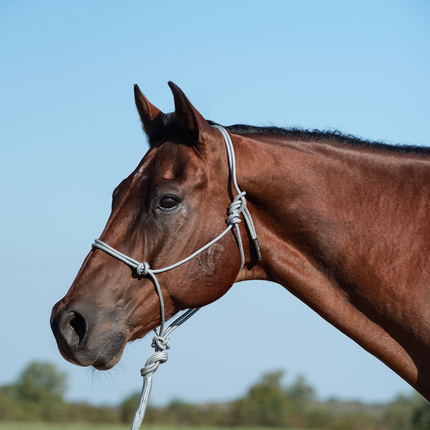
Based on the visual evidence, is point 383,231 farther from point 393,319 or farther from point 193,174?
point 193,174

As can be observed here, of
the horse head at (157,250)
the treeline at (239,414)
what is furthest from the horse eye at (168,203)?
the treeline at (239,414)

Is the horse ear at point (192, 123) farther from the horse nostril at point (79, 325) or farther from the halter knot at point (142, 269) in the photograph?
the horse nostril at point (79, 325)

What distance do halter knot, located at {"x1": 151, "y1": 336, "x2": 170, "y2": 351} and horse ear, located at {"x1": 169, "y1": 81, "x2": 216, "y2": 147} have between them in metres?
1.33

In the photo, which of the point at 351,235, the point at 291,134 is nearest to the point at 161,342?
the point at 351,235

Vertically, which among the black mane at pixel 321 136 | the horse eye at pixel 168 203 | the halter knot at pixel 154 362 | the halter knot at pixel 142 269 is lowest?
the halter knot at pixel 154 362

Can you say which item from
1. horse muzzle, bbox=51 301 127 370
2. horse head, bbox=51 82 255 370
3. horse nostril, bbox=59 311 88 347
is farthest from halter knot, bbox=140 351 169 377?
horse nostril, bbox=59 311 88 347

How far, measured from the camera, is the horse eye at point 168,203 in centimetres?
334

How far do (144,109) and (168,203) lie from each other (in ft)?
3.65

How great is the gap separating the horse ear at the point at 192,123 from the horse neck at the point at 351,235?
0.26m

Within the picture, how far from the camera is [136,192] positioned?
342cm

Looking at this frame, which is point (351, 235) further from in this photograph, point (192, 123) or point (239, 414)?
point (239, 414)

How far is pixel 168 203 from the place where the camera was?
334cm

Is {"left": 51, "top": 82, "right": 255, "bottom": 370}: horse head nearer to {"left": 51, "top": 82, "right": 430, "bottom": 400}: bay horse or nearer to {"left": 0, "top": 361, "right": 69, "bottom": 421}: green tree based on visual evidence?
{"left": 51, "top": 82, "right": 430, "bottom": 400}: bay horse

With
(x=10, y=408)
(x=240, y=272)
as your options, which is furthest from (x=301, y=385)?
(x=240, y=272)
